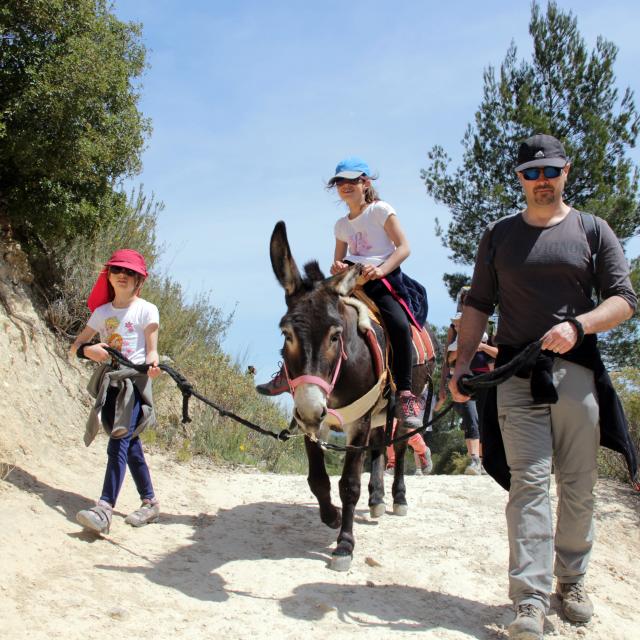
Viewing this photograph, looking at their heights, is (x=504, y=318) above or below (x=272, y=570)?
above

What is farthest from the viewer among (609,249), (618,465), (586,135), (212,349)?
(586,135)

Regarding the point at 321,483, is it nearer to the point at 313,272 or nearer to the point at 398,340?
the point at 398,340

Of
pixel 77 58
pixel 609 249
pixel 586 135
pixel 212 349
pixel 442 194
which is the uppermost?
pixel 586 135

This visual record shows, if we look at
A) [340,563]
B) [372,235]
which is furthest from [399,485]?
[372,235]

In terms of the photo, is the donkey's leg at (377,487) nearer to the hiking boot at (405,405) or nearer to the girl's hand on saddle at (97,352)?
the hiking boot at (405,405)

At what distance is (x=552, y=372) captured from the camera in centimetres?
394

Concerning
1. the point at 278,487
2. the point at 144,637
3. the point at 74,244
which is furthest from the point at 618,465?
the point at 74,244

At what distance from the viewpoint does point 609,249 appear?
13.0 feet

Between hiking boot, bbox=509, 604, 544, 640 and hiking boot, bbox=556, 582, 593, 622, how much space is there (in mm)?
549

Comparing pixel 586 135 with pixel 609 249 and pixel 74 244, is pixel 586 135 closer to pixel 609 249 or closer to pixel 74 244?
pixel 74 244

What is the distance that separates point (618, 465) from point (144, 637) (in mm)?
6421

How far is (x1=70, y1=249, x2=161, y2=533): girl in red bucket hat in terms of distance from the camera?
513 centimetres

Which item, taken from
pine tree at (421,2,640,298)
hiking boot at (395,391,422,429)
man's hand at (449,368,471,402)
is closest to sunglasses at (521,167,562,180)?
man's hand at (449,368,471,402)

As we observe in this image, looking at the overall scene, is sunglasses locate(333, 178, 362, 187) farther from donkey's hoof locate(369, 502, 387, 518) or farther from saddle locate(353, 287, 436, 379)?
donkey's hoof locate(369, 502, 387, 518)
